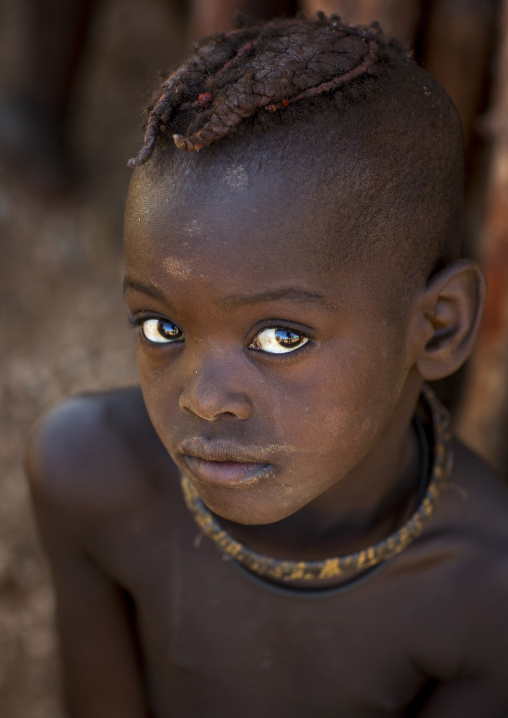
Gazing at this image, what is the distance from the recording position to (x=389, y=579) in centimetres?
145

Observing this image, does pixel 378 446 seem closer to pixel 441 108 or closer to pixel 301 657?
pixel 301 657

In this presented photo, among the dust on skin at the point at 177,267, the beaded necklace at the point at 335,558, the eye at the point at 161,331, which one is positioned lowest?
the beaded necklace at the point at 335,558

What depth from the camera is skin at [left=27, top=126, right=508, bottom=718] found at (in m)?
1.04

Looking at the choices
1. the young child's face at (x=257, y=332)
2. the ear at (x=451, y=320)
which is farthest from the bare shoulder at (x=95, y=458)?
the ear at (x=451, y=320)

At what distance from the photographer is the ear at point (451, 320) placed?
123 cm

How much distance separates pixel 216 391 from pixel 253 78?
1.43 ft

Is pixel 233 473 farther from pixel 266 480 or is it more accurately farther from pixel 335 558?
pixel 335 558

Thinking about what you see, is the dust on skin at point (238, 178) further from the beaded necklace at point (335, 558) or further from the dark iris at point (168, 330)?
the beaded necklace at point (335, 558)

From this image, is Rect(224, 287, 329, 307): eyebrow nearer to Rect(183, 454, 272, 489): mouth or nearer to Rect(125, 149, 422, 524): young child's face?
Rect(125, 149, 422, 524): young child's face

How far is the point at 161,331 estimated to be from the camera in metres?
1.17

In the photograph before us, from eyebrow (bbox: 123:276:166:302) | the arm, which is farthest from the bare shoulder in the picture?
eyebrow (bbox: 123:276:166:302)

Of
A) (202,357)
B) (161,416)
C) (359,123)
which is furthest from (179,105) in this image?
(161,416)

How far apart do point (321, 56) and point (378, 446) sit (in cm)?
69

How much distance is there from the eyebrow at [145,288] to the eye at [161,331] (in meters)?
0.06
